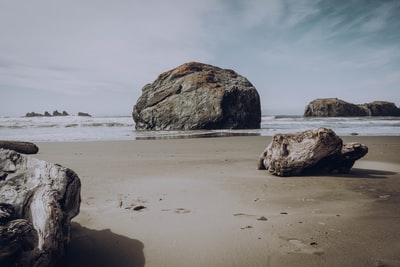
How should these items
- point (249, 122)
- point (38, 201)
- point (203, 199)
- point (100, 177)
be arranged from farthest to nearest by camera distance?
point (249, 122)
point (100, 177)
point (203, 199)
point (38, 201)

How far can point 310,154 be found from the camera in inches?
183

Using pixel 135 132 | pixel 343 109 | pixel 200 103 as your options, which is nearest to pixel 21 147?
pixel 135 132

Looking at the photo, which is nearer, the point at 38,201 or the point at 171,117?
the point at 38,201

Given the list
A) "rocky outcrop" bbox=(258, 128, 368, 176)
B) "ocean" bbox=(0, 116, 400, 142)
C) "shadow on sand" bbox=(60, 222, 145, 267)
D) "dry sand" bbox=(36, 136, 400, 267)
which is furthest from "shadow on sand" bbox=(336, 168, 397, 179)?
"ocean" bbox=(0, 116, 400, 142)

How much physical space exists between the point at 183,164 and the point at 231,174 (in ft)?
4.38

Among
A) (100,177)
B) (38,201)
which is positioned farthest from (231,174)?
(38,201)

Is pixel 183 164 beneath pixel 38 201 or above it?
beneath

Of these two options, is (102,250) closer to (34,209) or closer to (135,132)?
(34,209)

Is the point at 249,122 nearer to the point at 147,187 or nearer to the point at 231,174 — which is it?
the point at 231,174

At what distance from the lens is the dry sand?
6.57ft

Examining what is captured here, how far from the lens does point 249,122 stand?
18.7m

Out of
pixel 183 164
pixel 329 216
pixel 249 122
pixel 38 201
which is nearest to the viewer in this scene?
pixel 38 201

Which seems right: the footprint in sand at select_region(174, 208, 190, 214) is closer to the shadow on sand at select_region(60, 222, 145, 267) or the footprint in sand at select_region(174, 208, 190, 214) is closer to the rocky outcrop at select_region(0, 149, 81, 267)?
the shadow on sand at select_region(60, 222, 145, 267)

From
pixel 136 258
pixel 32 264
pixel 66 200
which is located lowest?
pixel 136 258
